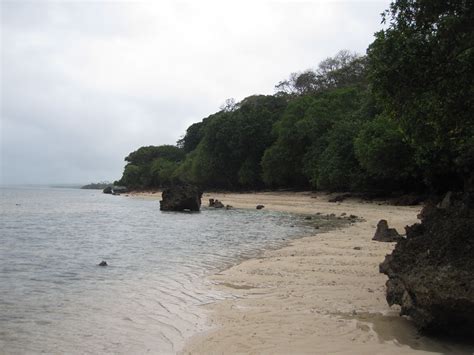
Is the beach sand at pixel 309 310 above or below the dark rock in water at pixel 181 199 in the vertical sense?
below

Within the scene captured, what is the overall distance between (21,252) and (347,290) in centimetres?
1384

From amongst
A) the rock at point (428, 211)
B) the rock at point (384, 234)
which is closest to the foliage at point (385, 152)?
the rock at point (428, 211)

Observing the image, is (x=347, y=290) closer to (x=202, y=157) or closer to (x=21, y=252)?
(x=21, y=252)

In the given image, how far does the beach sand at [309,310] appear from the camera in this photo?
658 cm

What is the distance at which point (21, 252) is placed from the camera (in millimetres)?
17828

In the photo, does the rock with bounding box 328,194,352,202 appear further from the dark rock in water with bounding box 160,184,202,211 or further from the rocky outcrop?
the rocky outcrop

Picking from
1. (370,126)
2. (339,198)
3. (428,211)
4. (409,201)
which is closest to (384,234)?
(428,211)

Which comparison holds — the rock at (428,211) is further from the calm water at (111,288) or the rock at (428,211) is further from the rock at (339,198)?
the rock at (339,198)

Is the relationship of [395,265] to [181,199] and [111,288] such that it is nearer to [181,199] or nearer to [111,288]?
[111,288]

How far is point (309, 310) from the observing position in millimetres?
8375

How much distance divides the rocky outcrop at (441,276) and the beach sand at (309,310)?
0.39 m

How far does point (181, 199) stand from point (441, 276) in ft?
124

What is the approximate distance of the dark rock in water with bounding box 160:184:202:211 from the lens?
4300cm

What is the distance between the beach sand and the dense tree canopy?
14.2ft
